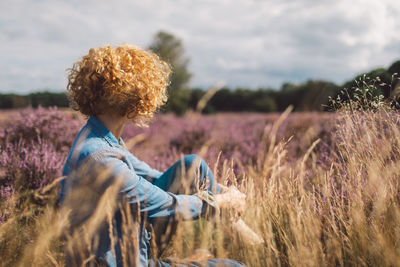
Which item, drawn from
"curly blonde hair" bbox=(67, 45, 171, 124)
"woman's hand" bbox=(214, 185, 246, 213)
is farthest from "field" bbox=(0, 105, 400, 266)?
"curly blonde hair" bbox=(67, 45, 171, 124)

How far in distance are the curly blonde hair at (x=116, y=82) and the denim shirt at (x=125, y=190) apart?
167mm

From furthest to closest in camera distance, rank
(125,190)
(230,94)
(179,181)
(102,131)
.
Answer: (230,94) → (179,181) → (102,131) → (125,190)

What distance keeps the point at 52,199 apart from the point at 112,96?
1497 millimetres

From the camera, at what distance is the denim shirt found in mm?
1461

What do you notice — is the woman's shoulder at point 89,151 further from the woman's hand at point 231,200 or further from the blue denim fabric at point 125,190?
the woman's hand at point 231,200

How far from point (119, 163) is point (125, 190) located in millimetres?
133

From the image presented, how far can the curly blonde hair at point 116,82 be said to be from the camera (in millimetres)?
1701

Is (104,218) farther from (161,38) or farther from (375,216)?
(161,38)

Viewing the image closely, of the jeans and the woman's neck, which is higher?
the woman's neck

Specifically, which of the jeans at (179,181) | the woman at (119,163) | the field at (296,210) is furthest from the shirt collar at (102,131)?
the jeans at (179,181)

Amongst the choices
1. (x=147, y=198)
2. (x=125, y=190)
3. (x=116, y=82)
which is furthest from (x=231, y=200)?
(x=116, y=82)

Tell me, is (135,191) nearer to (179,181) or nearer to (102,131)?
(102,131)

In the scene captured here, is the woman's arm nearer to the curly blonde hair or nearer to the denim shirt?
the denim shirt

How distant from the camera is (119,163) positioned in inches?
58.4
